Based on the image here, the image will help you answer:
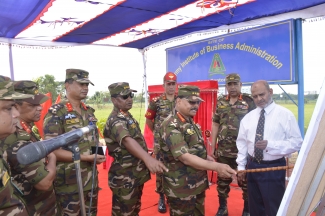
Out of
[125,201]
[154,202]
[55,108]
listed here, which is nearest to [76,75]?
[55,108]

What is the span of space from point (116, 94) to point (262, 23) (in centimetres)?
309

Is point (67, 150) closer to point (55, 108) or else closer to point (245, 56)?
point (55, 108)

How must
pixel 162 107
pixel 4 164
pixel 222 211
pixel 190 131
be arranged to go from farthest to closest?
1. pixel 162 107
2. pixel 222 211
3. pixel 190 131
4. pixel 4 164

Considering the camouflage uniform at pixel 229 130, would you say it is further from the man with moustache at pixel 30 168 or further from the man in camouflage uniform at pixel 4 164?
the man in camouflage uniform at pixel 4 164

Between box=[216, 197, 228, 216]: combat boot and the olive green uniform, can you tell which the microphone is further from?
box=[216, 197, 228, 216]: combat boot

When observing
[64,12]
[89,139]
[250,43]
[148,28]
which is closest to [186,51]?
[148,28]

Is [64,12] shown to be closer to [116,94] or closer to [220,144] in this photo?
[116,94]

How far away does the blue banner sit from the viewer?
4160mm

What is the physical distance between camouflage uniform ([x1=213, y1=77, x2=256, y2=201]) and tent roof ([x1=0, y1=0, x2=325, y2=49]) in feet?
5.17

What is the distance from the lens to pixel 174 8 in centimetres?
430

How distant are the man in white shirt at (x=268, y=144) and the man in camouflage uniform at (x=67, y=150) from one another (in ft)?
4.92

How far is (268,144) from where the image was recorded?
249cm

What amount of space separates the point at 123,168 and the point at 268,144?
4.92 feet

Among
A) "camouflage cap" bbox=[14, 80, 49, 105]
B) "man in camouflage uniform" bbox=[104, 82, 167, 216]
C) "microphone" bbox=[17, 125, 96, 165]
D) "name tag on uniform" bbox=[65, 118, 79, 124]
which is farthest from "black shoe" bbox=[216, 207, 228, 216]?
"microphone" bbox=[17, 125, 96, 165]
